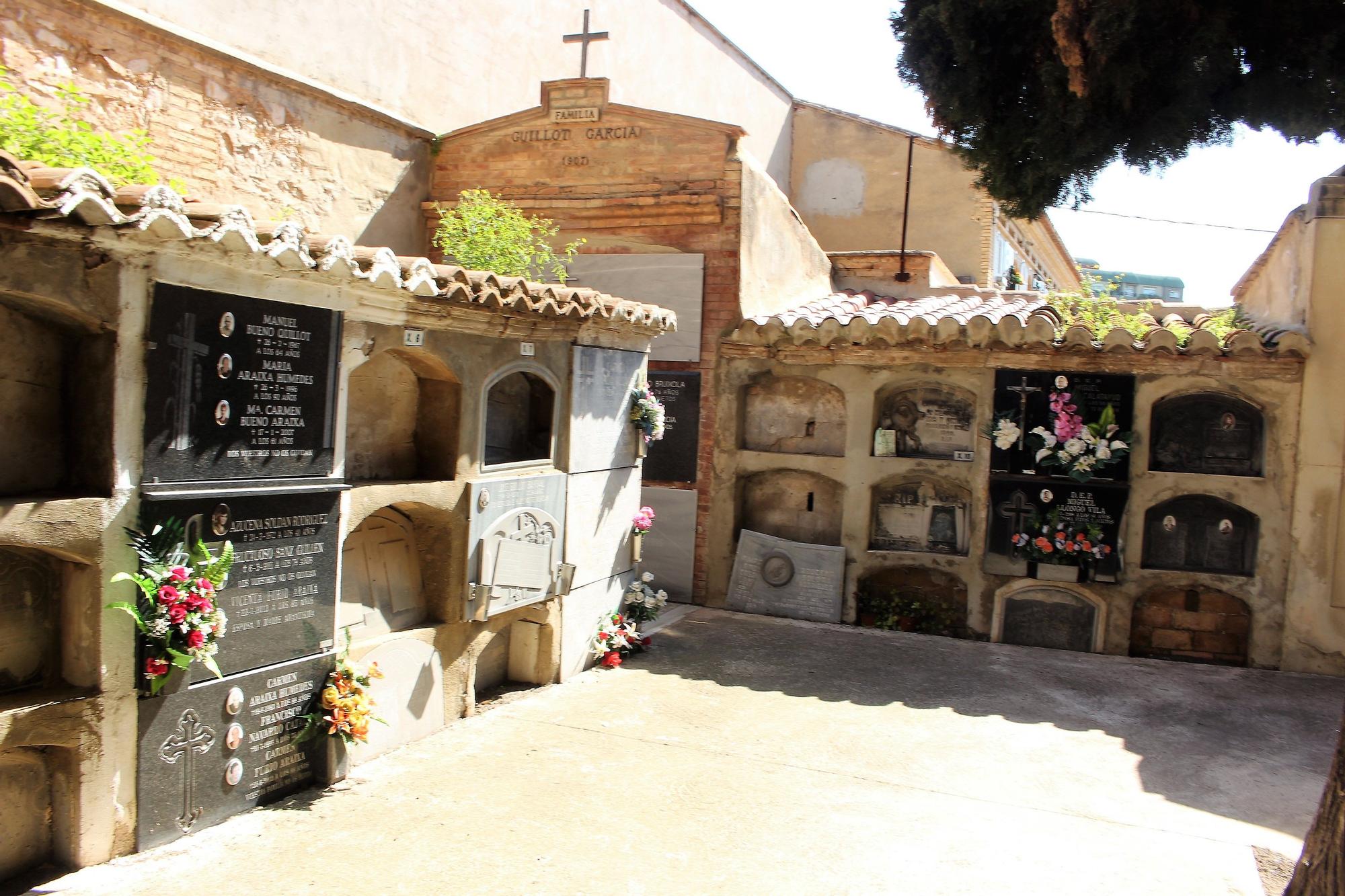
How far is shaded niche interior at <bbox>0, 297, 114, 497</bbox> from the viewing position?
3.86 meters

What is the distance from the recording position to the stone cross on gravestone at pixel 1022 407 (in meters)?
8.77

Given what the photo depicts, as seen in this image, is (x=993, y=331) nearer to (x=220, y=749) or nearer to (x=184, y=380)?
(x=184, y=380)

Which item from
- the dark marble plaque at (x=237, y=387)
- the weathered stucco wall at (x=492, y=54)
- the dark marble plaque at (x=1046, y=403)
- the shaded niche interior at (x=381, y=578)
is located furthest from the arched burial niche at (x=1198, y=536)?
the weathered stucco wall at (x=492, y=54)

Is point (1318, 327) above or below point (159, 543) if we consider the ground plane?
above

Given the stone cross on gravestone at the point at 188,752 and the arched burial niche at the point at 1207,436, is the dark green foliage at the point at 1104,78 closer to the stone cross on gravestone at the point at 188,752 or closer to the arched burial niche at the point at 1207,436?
the arched burial niche at the point at 1207,436

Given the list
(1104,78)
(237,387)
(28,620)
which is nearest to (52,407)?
(237,387)

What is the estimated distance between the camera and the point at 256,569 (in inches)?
180

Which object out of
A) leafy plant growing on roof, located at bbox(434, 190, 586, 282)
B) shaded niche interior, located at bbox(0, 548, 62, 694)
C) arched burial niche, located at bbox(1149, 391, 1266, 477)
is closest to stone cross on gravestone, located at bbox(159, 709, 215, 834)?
shaded niche interior, located at bbox(0, 548, 62, 694)

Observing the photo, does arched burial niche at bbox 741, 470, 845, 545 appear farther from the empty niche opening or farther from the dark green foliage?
the dark green foliage

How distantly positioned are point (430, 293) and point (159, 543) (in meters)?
1.86

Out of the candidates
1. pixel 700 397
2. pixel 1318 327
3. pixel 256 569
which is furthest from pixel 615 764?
pixel 1318 327

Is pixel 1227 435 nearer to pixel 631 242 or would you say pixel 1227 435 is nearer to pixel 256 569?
pixel 631 242

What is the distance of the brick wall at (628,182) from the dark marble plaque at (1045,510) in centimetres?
279

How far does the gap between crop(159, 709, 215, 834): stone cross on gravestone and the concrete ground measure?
11 cm
